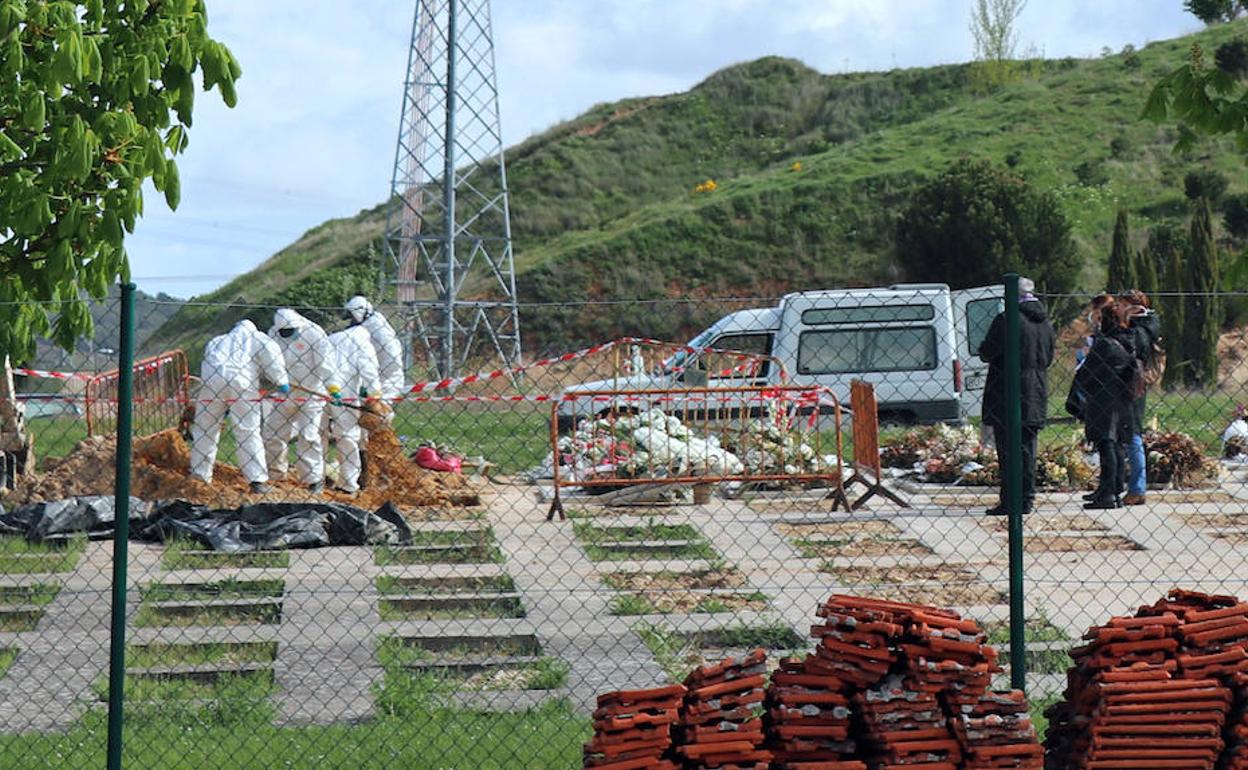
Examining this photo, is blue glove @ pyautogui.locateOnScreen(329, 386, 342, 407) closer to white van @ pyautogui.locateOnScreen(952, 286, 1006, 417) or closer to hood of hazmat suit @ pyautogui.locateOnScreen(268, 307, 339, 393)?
hood of hazmat suit @ pyautogui.locateOnScreen(268, 307, 339, 393)

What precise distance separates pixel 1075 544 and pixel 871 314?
10391 millimetres

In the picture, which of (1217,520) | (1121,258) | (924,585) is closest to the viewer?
(924,585)

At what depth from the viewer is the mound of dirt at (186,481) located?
1492 cm

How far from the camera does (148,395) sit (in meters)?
18.0

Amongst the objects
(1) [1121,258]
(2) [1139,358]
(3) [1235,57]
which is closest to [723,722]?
(2) [1139,358]

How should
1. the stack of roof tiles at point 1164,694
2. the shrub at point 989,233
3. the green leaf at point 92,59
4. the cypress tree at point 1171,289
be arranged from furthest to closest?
the shrub at point 989,233 < the cypress tree at point 1171,289 < the green leaf at point 92,59 < the stack of roof tiles at point 1164,694

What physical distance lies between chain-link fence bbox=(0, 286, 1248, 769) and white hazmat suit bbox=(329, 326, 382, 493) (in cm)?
3

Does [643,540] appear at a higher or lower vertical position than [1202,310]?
lower

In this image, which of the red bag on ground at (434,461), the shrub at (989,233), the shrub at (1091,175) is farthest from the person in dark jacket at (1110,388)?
the shrub at (1091,175)

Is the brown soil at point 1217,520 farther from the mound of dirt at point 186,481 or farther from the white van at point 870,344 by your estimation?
the white van at point 870,344

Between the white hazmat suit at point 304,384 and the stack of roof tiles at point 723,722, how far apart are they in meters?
10.2

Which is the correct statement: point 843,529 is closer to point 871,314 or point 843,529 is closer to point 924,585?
point 924,585

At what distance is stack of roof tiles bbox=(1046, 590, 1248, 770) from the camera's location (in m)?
5.74

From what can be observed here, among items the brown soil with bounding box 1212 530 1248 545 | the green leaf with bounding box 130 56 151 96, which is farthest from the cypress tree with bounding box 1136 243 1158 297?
the green leaf with bounding box 130 56 151 96
